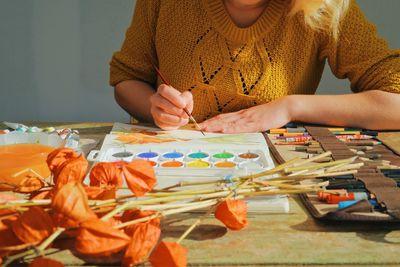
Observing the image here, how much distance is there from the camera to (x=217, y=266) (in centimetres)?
61

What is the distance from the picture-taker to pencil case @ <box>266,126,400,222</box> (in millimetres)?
710

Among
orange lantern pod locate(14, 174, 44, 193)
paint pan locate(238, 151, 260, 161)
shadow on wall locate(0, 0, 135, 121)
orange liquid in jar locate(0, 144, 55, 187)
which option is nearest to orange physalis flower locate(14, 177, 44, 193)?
orange lantern pod locate(14, 174, 44, 193)

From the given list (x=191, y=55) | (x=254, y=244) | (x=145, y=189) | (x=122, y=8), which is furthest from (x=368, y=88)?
(x=122, y=8)

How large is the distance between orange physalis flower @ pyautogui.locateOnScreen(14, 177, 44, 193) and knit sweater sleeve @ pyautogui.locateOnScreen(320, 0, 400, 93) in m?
0.98

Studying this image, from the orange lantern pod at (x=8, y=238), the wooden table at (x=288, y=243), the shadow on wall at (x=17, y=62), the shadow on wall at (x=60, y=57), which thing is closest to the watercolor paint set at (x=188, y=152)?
the wooden table at (x=288, y=243)

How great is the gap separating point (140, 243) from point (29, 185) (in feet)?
0.58

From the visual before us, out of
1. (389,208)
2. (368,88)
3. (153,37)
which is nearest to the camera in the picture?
(389,208)

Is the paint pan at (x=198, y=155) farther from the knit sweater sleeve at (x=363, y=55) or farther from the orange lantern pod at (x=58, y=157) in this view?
the knit sweater sleeve at (x=363, y=55)

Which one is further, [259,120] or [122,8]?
[122,8]

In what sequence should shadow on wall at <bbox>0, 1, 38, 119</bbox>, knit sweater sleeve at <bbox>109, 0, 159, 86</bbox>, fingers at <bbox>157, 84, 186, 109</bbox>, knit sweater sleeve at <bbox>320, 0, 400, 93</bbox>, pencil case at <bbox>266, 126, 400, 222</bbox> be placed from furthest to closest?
shadow on wall at <bbox>0, 1, 38, 119</bbox>
knit sweater sleeve at <bbox>109, 0, 159, 86</bbox>
knit sweater sleeve at <bbox>320, 0, 400, 93</bbox>
fingers at <bbox>157, 84, 186, 109</bbox>
pencil case at <bbox>266, 126, 400, 222</bbox>

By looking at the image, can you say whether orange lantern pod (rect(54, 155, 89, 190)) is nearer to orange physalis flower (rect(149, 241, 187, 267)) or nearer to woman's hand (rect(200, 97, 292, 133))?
orange physalis flower (rect(149, 241, 187, 267))

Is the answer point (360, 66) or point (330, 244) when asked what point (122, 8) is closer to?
point (360, 66)

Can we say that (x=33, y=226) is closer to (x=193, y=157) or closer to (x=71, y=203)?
(x=71, y=203)

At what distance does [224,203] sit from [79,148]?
0.54 m
